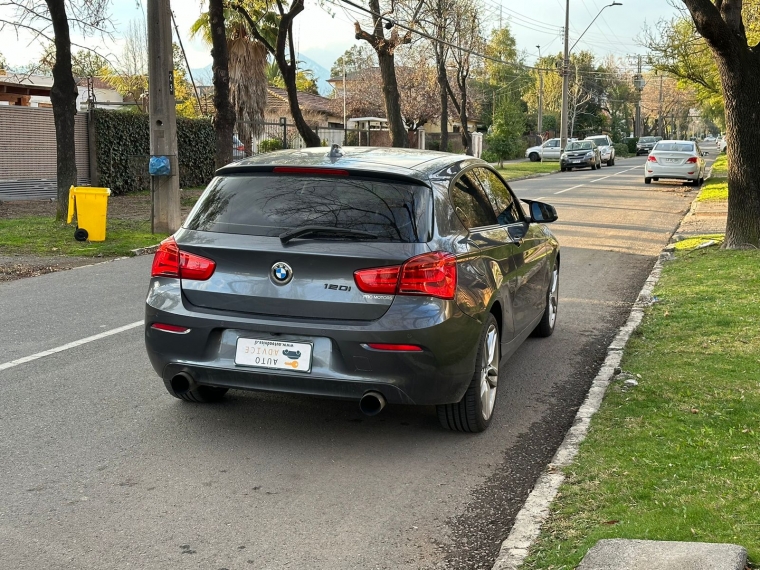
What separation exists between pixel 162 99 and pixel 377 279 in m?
11.1

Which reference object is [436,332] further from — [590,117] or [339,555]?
[590,117]

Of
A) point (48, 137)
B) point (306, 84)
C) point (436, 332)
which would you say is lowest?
point (436, 332)

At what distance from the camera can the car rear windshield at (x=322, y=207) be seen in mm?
5105

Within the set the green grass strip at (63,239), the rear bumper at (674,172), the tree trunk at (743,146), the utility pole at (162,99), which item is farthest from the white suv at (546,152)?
the tree trunk at (743,146)

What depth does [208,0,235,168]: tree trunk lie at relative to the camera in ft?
65.7

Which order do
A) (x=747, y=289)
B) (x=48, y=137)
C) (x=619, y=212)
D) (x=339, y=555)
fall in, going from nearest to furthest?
(x=339, y=555) < (x=747, y=289) < (x=619, y=212) < (x=48, y=137)

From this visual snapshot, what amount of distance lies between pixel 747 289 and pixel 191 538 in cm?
771

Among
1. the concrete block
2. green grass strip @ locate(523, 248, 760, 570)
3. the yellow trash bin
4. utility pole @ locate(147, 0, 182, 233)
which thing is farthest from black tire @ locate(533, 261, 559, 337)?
utility pole @ locate(147, 0, 182, 233)

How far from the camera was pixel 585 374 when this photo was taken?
7.12 metres

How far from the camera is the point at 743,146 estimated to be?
1265 cm

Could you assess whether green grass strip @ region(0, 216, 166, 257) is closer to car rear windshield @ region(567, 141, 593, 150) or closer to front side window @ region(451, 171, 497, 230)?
front side window @ region(451, 171, 497, 230)

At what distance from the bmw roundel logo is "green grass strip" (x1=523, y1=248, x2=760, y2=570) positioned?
1.81 m

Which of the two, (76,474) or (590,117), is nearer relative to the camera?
(76,474)

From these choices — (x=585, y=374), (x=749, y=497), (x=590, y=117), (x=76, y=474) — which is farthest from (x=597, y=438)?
(x=590, y=117)
